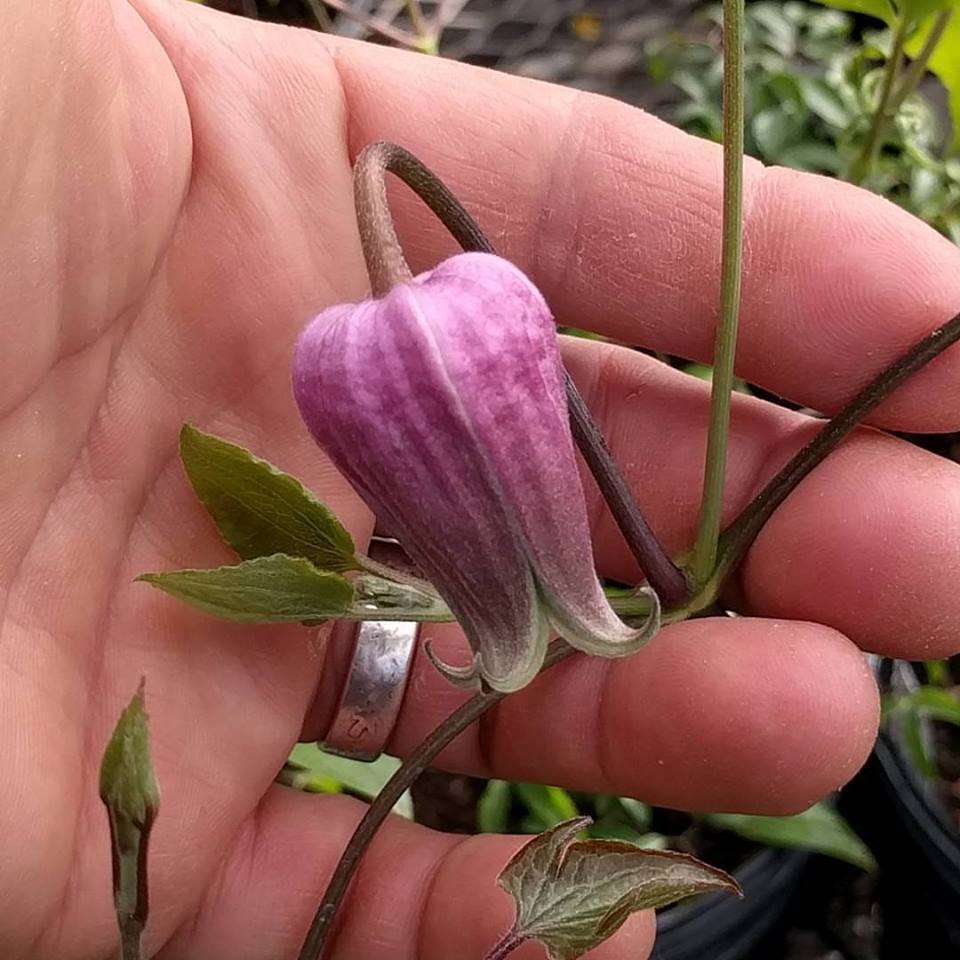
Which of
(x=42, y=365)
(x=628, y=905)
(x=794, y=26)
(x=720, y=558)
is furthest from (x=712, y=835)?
(x=794, y=26)

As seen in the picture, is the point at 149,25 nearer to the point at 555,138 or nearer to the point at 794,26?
the point at 555,138

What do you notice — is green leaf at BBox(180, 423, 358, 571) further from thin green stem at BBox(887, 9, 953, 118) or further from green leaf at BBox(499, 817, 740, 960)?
thin green stem at BBox(887, 9, 953, 118)

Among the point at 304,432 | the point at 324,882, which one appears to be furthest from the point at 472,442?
the point at 324,882

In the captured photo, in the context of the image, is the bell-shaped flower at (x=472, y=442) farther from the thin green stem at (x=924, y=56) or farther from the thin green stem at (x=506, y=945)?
the thin green stem at (x=924, y=56)

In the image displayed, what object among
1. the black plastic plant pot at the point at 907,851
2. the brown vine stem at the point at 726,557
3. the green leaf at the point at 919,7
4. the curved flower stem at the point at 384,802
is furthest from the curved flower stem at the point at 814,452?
the black plastic plant pot at the point at 907,851

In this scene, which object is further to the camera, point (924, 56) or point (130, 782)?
point (924, 56)

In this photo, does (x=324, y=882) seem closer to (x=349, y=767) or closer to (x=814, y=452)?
(x=349, y=767)
